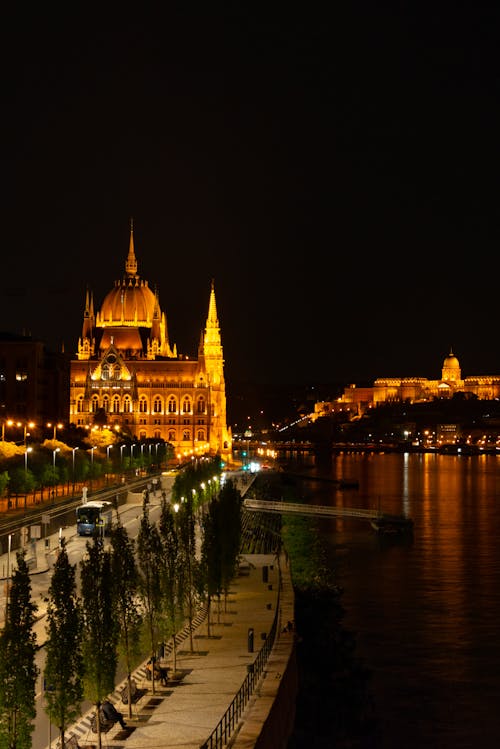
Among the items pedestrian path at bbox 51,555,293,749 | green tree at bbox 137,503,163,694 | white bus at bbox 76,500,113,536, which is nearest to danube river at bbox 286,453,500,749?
pedestrian path at bbox 51,555,293,749

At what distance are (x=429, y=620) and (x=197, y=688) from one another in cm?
1787

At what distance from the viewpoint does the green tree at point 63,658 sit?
17.1m

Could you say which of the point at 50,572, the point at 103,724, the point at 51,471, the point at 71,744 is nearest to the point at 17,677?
the point at 71,744

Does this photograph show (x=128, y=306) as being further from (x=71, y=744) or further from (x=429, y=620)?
(x=71, y=744)

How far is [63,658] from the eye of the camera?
1739 centimetres

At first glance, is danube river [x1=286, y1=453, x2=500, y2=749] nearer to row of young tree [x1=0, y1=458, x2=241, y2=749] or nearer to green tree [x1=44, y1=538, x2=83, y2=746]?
row of young tree [x1=0, y1=458, x2=241, y2=749]

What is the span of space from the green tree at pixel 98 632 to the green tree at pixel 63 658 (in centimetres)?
22

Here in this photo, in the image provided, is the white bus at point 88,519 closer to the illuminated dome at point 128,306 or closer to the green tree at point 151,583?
the green tree at point 151,583

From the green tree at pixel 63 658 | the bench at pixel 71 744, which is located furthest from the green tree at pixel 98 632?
the bench at pixel 71 744

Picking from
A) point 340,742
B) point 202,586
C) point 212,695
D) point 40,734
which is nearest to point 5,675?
point 40,734

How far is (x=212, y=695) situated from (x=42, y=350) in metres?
85.1

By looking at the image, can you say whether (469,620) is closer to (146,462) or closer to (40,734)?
(40,734)

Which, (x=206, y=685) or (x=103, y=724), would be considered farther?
(x=206, y=685)

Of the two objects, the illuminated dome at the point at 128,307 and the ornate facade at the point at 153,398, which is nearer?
the ornate facade at the point at 153,398
